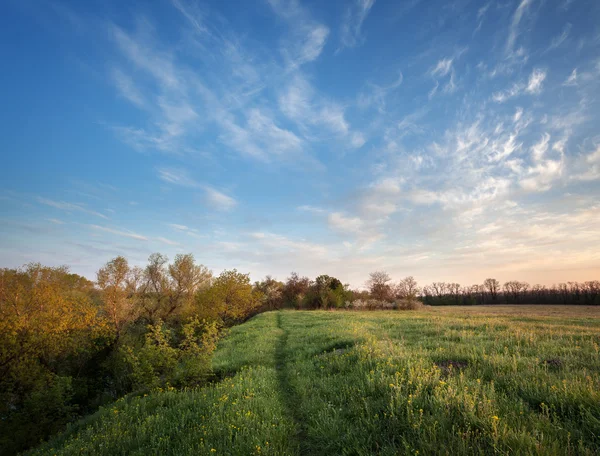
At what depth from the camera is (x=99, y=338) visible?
1048 inches

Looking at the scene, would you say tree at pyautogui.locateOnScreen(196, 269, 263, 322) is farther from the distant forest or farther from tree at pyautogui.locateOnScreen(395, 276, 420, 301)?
tree at pyautogui.locateOnScreen(395, 276, 420, 301)

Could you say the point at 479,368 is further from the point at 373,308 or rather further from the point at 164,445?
the point at 373,308

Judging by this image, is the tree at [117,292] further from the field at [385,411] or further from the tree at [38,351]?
the field at [385,411]

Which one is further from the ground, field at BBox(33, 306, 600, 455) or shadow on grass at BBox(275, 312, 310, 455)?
field at BBox(33, 306, 600, 455)

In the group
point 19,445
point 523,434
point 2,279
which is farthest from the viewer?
point 2,279

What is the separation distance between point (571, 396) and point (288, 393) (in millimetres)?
7257

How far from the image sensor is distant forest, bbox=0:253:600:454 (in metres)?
11.9

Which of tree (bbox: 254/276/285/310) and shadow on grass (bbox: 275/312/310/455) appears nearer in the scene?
shadow on grass (bbox: 275/312/310/455)

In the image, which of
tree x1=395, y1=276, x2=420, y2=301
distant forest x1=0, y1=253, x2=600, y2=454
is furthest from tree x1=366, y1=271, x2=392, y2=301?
distant forest x1=0, y1=253, x2=600, y2=454

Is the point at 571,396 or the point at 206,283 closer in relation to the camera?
the point at 571,396

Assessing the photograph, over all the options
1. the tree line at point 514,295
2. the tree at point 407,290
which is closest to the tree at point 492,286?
the tree line at point 514,295

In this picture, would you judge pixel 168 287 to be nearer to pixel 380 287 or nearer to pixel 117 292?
pixel 117 292

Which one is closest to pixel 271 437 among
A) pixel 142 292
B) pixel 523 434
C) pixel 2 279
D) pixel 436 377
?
pixel 436 377

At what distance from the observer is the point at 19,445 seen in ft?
55.4
